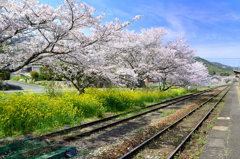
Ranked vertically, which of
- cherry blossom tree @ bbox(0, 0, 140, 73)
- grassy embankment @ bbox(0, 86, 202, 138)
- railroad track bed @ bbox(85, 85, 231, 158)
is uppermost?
cherry blossom tree @ bbox(0, 0, 140, 73)

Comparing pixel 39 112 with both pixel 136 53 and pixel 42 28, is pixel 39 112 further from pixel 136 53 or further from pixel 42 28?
pixel 136 53

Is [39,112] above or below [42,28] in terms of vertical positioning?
below

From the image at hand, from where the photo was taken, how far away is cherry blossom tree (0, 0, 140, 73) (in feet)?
20.3

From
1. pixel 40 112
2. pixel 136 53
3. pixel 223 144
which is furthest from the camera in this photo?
pixel 136 53

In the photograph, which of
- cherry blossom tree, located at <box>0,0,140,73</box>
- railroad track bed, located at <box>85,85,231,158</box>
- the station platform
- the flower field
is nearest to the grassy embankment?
the flower field

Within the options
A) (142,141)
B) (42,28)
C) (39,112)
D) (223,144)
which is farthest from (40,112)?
(223,144)

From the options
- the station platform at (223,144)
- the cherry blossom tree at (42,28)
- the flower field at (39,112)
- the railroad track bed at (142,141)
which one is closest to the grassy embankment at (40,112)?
the flower field at (39,112)

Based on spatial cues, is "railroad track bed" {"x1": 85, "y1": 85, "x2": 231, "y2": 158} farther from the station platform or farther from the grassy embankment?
the grassy embankment

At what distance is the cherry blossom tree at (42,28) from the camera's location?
618 cm

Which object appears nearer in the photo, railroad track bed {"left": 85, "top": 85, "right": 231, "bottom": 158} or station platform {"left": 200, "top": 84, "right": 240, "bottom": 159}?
station platform {"left": 200, "top": 84, "right": 240, "bottom": 159}

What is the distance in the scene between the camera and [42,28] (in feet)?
21.7

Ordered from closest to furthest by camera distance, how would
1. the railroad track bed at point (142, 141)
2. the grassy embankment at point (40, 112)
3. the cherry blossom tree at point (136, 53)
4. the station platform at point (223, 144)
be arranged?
the station platform at point (223, 144)
the railroad track bed at point (142, 141)
the grassy embankment at point (40, 112)
the cherry blossom tree at point (136, 53)

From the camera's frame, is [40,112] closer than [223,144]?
No

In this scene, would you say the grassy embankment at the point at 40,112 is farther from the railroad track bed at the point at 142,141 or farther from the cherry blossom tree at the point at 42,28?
the railroad track bed at the point at 142,141
